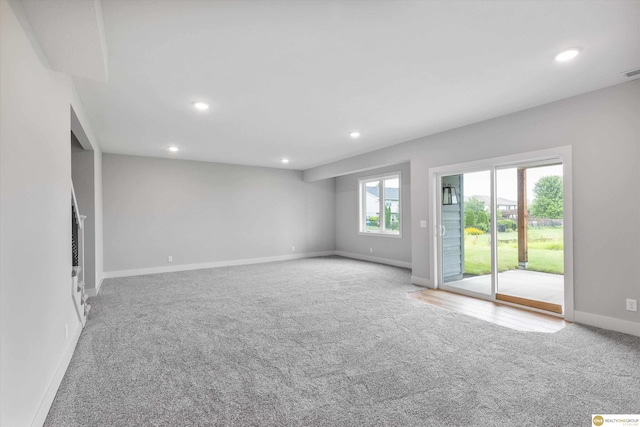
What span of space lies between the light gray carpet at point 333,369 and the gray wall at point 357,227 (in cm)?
312

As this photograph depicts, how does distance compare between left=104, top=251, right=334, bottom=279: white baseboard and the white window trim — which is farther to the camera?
the white window trim

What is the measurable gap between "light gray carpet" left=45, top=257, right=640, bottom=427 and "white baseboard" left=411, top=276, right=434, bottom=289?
1.03 meters

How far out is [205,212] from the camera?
737cm

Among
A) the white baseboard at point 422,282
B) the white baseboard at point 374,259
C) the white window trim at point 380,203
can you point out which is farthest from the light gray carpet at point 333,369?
the white window trim at point 380,203

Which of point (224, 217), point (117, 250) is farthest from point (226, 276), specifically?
point (117, 250)

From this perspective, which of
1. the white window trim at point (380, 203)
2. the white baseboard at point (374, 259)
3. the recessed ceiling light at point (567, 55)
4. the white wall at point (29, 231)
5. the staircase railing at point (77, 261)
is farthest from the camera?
the white window trim at point (380, 203)

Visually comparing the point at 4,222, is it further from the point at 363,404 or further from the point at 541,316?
the point at 541,316

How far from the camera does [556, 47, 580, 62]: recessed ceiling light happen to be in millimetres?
2500

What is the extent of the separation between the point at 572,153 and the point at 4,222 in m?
4.88

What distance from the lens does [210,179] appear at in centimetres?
745

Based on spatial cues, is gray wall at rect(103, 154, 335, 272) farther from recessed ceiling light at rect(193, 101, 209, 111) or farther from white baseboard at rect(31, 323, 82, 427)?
white baseboard at rect(31, 323, 82, 427)

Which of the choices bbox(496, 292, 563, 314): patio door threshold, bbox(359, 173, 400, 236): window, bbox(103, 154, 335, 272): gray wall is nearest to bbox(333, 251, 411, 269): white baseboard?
bbox(103, 154, 335, 272): gray wall

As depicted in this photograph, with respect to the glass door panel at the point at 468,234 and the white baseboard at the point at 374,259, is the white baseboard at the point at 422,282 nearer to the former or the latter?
the glass door panel at the point at 468,234

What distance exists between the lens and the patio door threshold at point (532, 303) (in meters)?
3.78
